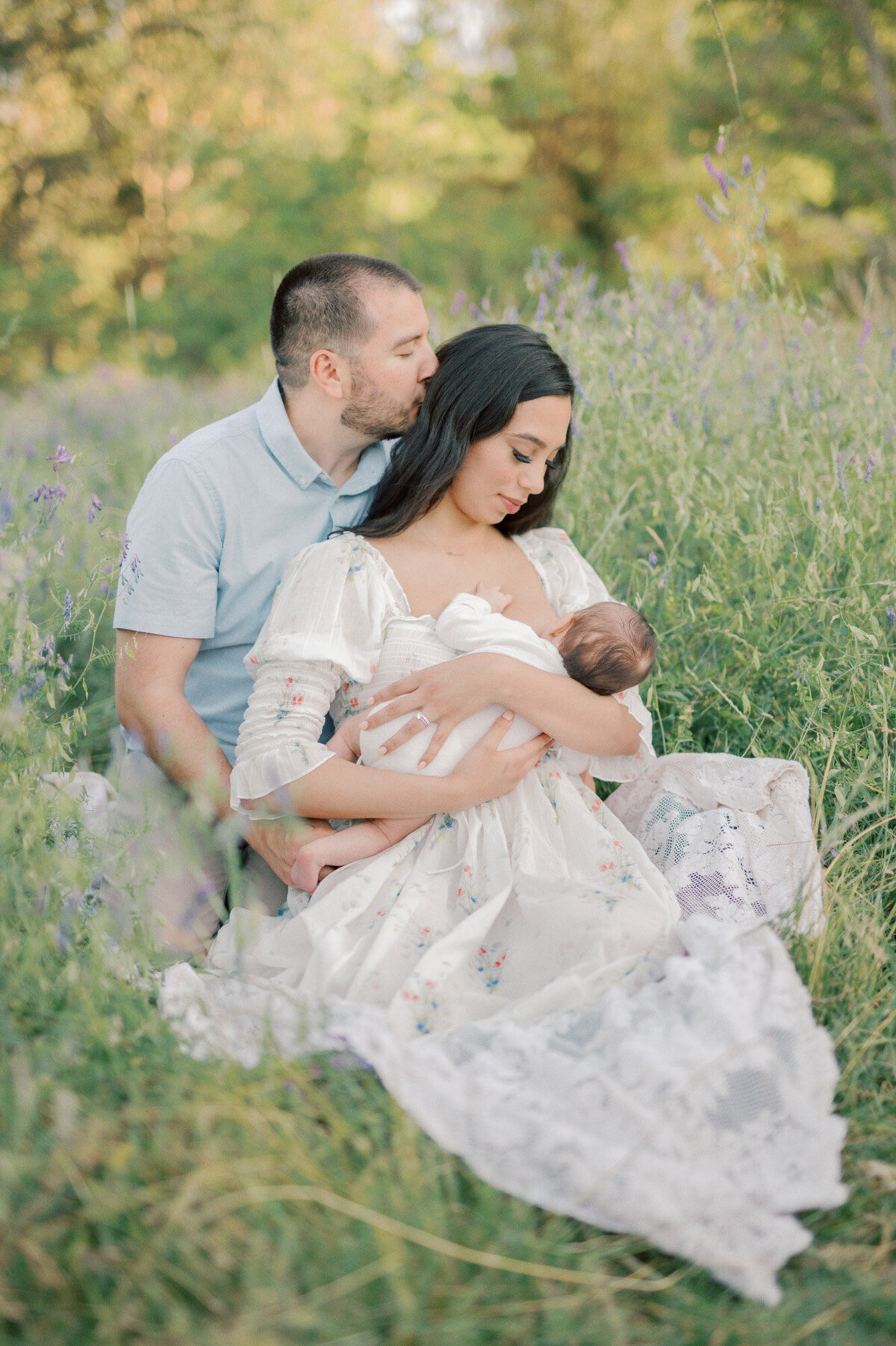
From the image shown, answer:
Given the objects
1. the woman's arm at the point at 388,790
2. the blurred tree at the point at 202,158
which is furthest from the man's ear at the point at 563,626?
the blurred tree at the point at 202,158

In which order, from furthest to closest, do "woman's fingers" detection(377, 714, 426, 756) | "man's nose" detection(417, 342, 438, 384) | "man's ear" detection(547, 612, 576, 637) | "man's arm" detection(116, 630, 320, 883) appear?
"man's nose" detection(417, 342, 438, 384), "man's ear" detection(547, 612, 576, 637), "man's arm" detection(116, 630, 320, 883), "woman's fingers" detection(377, 714, 426, 756)

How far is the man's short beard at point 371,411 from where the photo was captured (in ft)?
7.92

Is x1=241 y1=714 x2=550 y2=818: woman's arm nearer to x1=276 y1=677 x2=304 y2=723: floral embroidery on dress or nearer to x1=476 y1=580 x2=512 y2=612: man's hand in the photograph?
x1=276 y1=677 x2=304 y2=723: floral embroidery on dress

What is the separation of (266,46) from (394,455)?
604 inches

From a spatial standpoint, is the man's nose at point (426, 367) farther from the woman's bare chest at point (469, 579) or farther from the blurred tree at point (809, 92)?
the blurred tree at point (809, 92)

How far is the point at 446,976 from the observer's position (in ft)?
6.17

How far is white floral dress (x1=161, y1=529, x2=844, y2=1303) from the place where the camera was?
1.45 metres

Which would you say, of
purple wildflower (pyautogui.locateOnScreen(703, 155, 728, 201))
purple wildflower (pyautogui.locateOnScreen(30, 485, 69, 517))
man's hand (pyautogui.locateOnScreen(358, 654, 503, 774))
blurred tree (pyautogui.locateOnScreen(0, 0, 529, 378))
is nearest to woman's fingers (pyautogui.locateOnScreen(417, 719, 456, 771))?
Answer: man's hand (pyautogui.locateOnScreen(358, 654, 503, 774))

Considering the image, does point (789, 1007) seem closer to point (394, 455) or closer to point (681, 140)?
point (394, 455)

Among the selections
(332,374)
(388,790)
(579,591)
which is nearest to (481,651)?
(388,790)

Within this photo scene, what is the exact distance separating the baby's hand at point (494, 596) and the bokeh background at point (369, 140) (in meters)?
9.80

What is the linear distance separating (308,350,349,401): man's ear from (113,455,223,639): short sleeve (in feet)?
1.23

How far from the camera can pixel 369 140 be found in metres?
13.2

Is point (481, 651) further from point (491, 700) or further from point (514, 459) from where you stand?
point (514, 459)
